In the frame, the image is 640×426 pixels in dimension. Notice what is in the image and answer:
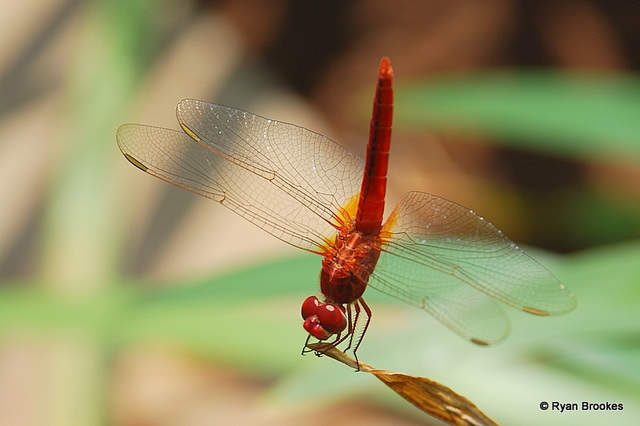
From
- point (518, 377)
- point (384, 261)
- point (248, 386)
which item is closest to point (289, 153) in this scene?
point (384, 261)

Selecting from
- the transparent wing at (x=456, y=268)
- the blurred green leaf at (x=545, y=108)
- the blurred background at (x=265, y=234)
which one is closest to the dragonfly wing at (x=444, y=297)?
the transparent wing at (x=456, y=268)

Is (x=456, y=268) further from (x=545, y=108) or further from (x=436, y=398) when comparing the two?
(x=545, y=108)

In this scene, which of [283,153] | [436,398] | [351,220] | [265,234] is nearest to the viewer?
[436,398]

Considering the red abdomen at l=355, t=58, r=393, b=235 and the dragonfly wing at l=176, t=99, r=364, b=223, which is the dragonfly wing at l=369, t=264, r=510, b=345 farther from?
the dragonfly wing at l=176, t=99, r=364, b=223

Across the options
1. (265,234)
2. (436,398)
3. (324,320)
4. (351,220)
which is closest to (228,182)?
(351,220)

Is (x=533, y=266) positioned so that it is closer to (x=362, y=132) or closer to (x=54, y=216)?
(x=54, y=216)
